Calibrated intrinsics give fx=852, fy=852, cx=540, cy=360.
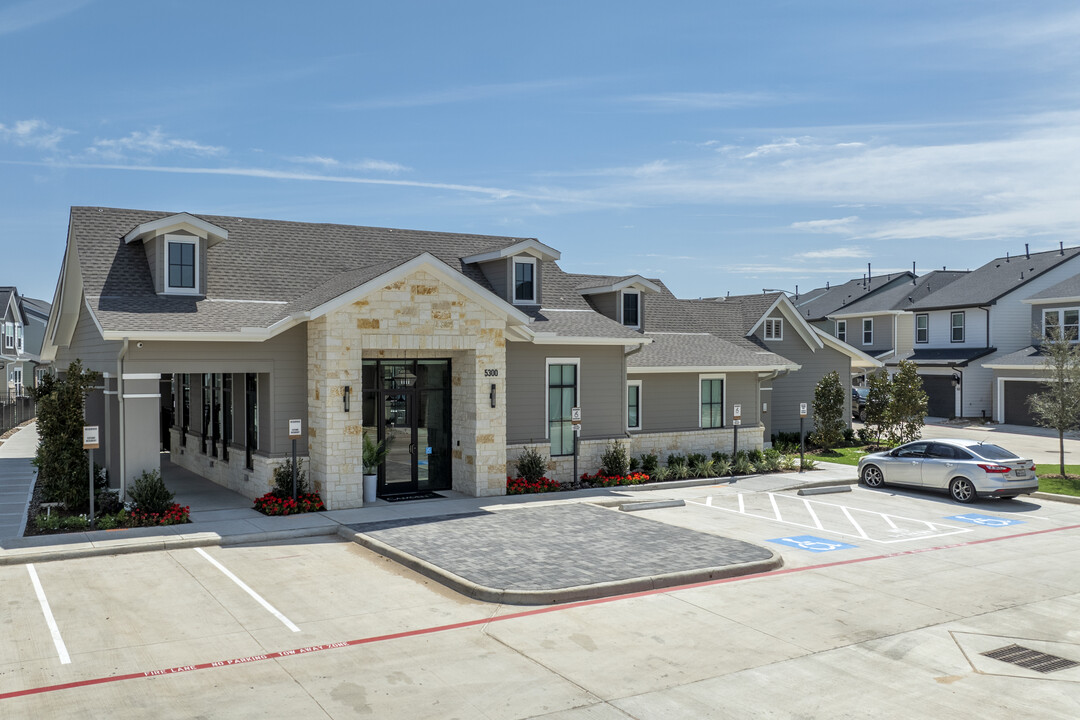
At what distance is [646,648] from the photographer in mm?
9961

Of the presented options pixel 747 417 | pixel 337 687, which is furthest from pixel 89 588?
pixel 747 417

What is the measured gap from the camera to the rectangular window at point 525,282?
23453mm

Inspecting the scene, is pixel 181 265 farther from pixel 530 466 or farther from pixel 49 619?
pixel 49 619

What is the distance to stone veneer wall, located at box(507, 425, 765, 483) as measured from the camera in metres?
21.8

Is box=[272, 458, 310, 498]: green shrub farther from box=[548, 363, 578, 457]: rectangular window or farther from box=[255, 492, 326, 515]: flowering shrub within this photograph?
box=[548, 363, 578, 457]: rectangular window

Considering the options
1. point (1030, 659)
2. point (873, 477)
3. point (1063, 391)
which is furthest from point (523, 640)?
point (1063, 391)

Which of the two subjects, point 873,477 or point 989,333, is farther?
point 989,333

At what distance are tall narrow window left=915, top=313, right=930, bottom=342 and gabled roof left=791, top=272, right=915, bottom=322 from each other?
5.76 meters

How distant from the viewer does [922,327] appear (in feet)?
158

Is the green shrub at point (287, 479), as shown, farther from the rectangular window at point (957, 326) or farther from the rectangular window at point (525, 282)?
the rectangular window at point (957, 326)

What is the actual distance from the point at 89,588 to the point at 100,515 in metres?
4.43

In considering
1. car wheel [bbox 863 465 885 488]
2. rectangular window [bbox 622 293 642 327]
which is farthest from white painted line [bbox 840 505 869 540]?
rectangular window [bbox 622 293 642 327]

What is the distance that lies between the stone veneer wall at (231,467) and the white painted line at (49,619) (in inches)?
220

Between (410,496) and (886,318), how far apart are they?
38.8 meters
